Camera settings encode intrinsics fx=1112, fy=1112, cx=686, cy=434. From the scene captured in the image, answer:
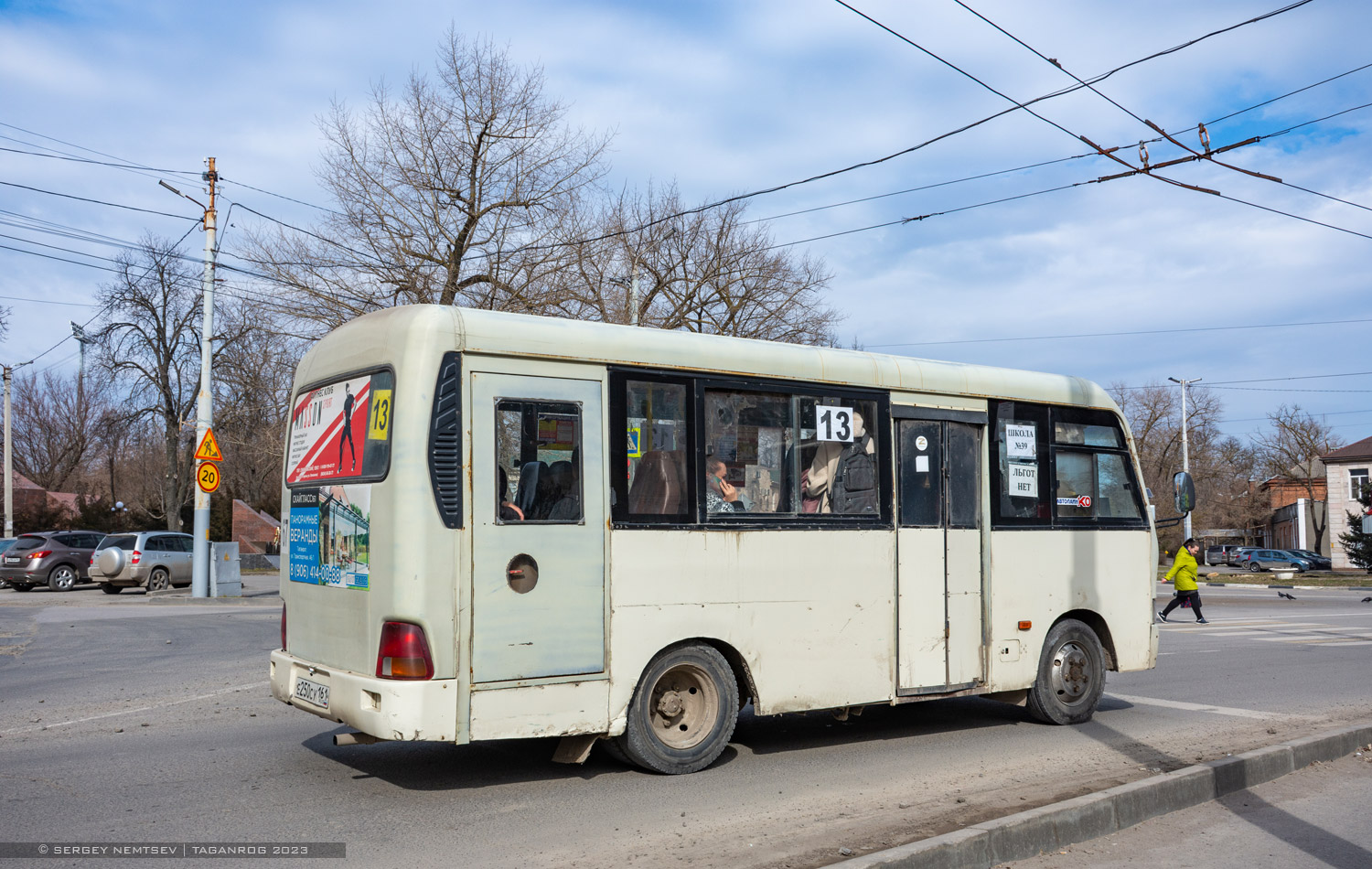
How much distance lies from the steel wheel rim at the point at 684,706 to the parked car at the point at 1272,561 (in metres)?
65.9

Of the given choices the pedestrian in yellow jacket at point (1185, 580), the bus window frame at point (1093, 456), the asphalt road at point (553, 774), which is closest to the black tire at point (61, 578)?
the asphalt road at point (553, 774)

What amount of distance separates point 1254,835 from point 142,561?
27778mm

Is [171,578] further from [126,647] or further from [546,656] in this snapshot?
[546,656]

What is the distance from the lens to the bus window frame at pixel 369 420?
6367mm

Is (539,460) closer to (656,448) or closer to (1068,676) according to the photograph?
(656,448)

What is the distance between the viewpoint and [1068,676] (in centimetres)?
941

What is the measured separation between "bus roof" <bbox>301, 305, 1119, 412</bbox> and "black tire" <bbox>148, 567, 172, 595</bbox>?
23816 mm

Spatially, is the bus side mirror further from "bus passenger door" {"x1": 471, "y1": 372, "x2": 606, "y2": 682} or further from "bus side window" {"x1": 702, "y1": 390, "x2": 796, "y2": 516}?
"bus passenger door" {"x1": 471, "y1": 372, "x2": 606, "y2": 682}

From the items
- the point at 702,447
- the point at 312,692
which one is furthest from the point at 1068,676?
the point at 312,692

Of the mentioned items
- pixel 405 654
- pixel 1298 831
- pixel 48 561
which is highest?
pixel 405 654

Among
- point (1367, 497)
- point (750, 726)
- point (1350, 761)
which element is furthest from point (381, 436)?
point (1367, 497)

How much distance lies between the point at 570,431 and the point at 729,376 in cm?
130

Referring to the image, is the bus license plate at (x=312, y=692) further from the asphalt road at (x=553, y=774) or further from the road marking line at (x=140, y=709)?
the road marking line at (x=140, y=709)

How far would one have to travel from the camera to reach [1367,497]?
52000 mm
